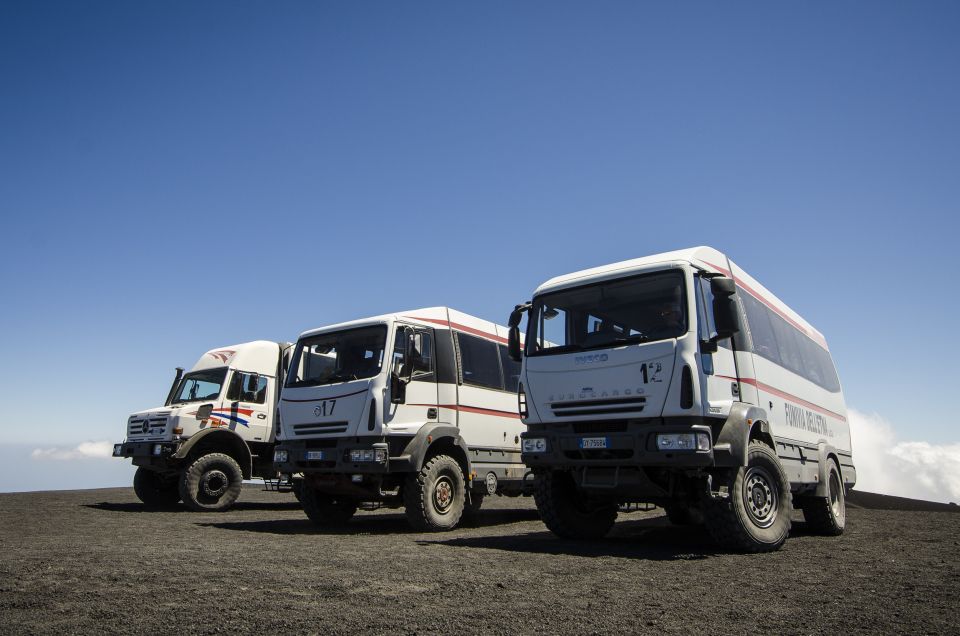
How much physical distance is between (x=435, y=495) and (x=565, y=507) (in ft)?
8.43

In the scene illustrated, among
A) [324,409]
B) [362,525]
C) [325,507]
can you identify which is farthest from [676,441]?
[362,525]

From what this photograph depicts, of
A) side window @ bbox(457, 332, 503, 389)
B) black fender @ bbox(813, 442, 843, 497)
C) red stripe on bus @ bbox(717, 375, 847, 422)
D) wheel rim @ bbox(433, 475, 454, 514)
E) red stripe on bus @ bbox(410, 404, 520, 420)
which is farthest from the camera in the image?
side window @ bbox(457, 332, 503, 389)

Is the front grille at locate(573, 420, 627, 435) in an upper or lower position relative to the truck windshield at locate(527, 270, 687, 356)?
lower

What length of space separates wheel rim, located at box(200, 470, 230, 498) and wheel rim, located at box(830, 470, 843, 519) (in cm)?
1112

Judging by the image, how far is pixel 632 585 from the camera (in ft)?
18.1

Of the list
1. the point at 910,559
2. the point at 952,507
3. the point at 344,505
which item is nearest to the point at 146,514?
the point at 344,505

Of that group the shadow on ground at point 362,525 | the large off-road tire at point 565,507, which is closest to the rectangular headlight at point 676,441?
the large off-road tire at point 565,507

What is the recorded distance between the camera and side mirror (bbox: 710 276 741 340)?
7184 mm

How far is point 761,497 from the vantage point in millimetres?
7578

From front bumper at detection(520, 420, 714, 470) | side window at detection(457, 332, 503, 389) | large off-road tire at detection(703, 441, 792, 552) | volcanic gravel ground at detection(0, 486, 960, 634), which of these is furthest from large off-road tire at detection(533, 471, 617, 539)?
side window at detection(457, 332, 503, 389)

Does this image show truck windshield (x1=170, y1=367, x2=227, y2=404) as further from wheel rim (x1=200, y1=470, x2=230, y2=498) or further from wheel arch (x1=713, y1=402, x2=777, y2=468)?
wheel arch (x1=713, y1=402, x2=777, y2=468)

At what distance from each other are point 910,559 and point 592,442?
142 inches

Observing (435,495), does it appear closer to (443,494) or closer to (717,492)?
(443,494)

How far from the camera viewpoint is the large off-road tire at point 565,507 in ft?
27.8
